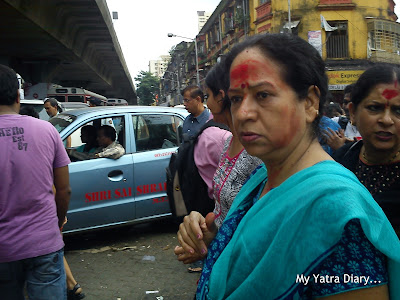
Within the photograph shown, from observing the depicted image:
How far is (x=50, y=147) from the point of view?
218cm

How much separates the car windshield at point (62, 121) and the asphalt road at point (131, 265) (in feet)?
5.40

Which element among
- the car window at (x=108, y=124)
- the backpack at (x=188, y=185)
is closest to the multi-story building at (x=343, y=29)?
the car window at (x=108, y=124)

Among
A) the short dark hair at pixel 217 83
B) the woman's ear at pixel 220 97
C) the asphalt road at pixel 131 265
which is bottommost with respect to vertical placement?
the asphalt road at pixel 131 265

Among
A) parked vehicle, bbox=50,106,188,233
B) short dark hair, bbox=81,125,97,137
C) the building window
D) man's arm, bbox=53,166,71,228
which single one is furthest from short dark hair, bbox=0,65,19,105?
the building window

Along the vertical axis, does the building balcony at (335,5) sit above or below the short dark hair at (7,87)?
above

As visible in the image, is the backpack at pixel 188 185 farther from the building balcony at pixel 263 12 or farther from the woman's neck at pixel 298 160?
the building balcony at pixel 263 12

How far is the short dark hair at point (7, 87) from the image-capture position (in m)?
2.06

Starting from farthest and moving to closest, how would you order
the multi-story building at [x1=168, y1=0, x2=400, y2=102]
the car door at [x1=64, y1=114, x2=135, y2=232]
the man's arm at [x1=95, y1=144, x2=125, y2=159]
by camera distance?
1. the multi-story building at [x1=168, y1=0, x2=400, y2=102]
2. the man's arm at [x1=95, y1=144, x2=125, y2=159]
3. the car door at [x1=64, y1=114, x2=135, y2=232]

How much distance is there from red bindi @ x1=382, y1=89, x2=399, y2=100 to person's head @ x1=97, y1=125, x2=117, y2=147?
381cm

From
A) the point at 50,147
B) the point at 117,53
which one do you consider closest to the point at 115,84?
the point at 117,53

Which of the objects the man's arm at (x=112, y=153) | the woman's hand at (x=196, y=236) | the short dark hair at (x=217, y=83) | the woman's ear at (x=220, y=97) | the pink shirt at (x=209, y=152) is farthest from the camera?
the man's arm at (x=112, y=153)

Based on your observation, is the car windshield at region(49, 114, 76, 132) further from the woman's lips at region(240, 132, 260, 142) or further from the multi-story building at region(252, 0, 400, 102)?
the multi-story building at region(252, 0, 400, 102)

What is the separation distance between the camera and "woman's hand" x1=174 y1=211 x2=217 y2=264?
1.24 meters

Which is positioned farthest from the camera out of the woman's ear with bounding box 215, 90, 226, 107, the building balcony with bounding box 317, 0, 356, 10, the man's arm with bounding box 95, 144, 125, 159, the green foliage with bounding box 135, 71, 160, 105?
the green foliage with bounding box 135, 71, 160, 105
